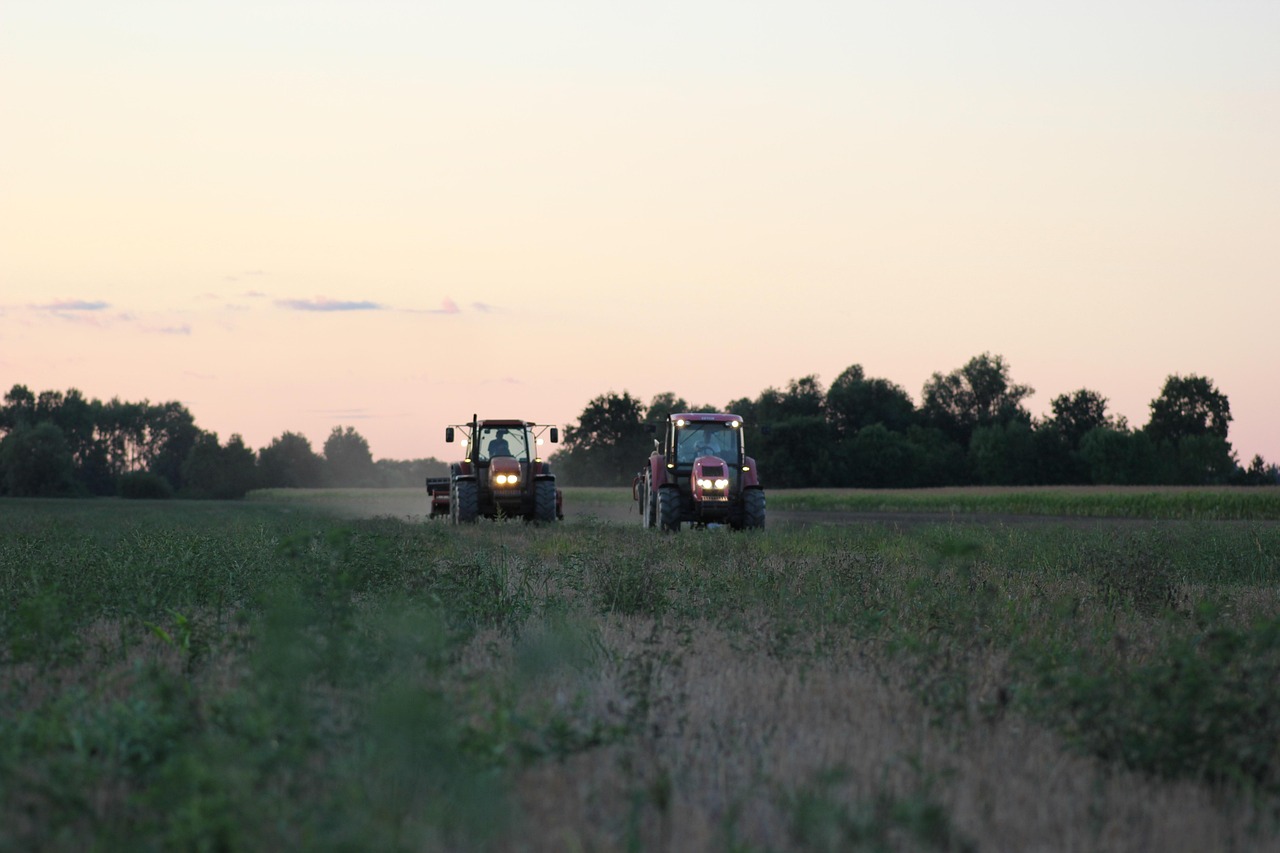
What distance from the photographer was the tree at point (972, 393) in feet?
379

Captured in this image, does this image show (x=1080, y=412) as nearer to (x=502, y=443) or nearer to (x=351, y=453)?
(x=502, y=443)

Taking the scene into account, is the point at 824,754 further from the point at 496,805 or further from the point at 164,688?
the point at 164,688

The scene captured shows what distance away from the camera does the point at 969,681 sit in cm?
654

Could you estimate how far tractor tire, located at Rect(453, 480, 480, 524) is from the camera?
2541 cm

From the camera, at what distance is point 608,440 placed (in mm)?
107500

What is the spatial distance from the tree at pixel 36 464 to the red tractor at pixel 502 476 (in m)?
88.3

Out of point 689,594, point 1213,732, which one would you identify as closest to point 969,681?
point 1213,732

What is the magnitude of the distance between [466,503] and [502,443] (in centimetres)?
229

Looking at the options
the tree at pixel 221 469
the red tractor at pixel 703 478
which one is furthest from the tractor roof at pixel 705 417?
the tree at pixel 221 469

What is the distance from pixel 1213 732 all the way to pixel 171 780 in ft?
14.2

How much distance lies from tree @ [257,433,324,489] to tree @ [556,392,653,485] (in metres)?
36.1

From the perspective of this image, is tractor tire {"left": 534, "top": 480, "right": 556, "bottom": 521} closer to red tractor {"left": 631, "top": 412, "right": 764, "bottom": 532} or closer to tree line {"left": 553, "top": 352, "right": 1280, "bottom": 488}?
red tractor {"left": 631, "top": 412, "right": 764, "bottom": 532}

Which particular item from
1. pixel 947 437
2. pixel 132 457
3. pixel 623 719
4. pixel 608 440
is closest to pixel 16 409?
pixel 132 457

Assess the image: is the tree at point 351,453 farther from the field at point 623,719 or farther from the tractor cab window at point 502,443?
the field at point 623,719
